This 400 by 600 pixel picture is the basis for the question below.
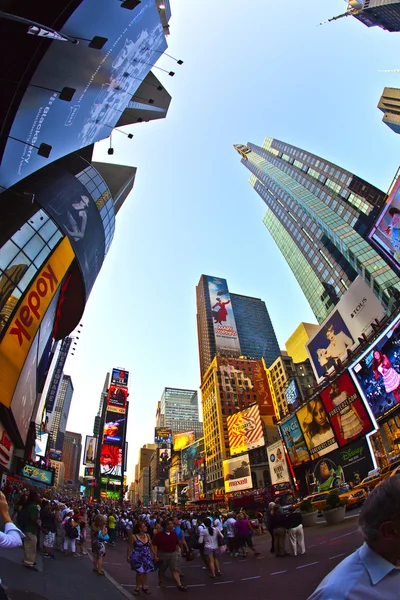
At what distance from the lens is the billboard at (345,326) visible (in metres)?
48.1

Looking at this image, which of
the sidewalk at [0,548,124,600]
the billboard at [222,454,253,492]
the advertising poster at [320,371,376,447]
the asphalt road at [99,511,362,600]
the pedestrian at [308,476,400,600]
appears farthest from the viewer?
the billboard at [222,454,253,492]

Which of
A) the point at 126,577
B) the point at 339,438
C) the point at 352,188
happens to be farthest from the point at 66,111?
the point at 352,188

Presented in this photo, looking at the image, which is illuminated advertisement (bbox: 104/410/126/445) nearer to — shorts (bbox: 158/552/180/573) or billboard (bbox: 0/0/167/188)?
billboard (bbox: 0/0/167/188)

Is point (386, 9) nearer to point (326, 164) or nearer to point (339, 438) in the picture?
point (326, 164)

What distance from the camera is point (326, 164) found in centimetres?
10762

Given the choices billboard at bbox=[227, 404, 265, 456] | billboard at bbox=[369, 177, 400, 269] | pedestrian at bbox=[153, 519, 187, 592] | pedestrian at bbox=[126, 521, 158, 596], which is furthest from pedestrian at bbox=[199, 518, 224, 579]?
billboard at bbox=[227, 404, 265, 456]

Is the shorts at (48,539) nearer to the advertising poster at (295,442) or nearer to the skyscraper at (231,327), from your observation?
the advertising poster at (295,442)

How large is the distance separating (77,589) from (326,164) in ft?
400

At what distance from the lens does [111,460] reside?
74.9m

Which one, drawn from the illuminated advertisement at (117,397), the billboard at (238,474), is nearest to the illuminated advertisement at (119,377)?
the illuminated advertisement at (117,397)

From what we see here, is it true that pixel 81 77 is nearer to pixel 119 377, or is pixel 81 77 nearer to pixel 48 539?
pixel 48 539

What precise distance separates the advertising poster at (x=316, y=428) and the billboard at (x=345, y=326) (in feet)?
23.5

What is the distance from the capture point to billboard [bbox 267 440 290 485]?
62.6 meters

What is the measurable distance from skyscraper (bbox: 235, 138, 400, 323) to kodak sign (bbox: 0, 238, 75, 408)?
177 feet
